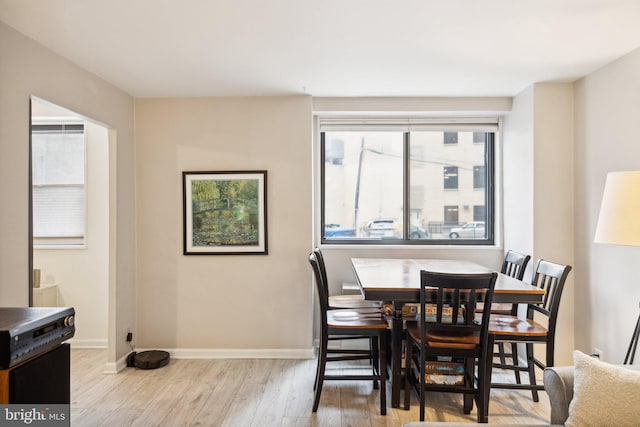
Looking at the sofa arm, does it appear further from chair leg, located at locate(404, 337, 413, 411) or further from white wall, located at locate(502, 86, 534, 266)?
white wall, located at locate(502, 86, 534, 266)

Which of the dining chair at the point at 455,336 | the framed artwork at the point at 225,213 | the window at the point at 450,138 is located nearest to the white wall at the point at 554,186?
the window at the point at 450,138

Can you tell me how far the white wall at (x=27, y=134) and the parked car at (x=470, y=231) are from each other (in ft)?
10.7

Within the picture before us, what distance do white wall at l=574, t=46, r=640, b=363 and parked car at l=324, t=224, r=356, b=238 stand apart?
2.04 metres

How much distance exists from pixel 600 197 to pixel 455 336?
168 centimetres

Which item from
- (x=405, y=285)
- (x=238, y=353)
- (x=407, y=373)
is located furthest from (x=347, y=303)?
(x=238, y=353)

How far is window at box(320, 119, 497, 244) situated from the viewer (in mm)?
4305

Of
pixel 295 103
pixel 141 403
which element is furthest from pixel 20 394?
pixel 295 103

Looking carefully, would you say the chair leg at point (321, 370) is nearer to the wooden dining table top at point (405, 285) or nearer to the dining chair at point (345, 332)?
the dining chair at point (345, 332)

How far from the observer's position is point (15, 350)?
1578mm

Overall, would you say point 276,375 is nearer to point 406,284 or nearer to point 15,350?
point 406,284

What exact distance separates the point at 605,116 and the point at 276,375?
10.8ft

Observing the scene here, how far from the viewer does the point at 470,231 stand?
4.30 m

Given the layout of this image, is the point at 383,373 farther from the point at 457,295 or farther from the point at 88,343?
the point at 88,343

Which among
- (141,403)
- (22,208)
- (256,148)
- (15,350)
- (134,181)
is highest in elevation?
(256,148)
